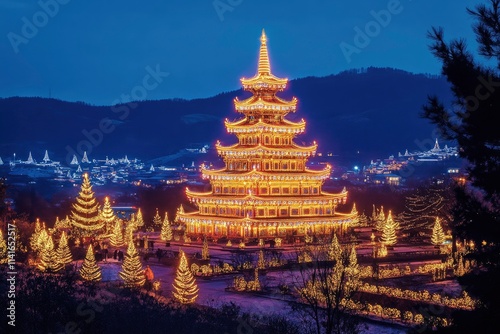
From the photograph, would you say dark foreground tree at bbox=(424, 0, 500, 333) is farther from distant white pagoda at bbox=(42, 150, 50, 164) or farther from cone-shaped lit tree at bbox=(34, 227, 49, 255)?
distant white pagoda at bbox=(42, 150, 50, 164)

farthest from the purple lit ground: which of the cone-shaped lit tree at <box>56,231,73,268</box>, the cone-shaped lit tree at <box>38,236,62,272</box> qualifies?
the cone-shaped lit tree at <box>38,236,62,272</box>

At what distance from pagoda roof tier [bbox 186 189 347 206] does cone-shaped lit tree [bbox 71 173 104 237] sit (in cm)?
912

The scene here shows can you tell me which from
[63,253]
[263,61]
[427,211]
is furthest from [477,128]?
[263,61]

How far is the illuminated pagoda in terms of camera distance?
51.9 m

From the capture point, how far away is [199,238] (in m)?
52.2

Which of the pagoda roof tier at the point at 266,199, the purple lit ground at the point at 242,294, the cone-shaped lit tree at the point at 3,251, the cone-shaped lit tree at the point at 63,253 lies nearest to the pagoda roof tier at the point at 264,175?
the pagoda roof tier at the point at 266,199

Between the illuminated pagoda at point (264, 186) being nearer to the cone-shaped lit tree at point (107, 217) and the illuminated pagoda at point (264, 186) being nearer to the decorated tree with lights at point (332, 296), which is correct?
the cone-shaped lit tree at point (107, 217)

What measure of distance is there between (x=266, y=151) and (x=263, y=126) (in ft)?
6.96

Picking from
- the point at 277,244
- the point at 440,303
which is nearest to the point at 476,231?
the point at 440,303

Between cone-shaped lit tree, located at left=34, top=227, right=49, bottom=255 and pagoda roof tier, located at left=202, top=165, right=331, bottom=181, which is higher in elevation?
pagoda roof tier, located at left=202, top=165, right=331, bottom=181

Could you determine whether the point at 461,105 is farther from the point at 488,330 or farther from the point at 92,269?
the point at 92,269

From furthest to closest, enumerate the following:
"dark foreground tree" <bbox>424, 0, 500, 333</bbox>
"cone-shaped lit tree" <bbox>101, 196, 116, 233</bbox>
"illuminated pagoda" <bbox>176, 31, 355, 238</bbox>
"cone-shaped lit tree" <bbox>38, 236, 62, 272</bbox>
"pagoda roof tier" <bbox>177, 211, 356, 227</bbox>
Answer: "illuminated pagoda" <bbox>176, 31, 355, 238</bbox> < "cone-shaped lit tree" <bbox>101, 196, 116, 233</bbox> < "pagoda roof tier" <bbox>177, 211, 356, 227</bbox> < "cone-shaped lit tree" <bbox>38, 236, 62, 272</bbox> < "dark foreground tree" <bbox>424, 0, 500, 333</bbox>

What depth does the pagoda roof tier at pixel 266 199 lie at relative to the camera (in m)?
51.7

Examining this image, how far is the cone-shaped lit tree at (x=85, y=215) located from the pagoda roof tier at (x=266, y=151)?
38.9 feet
